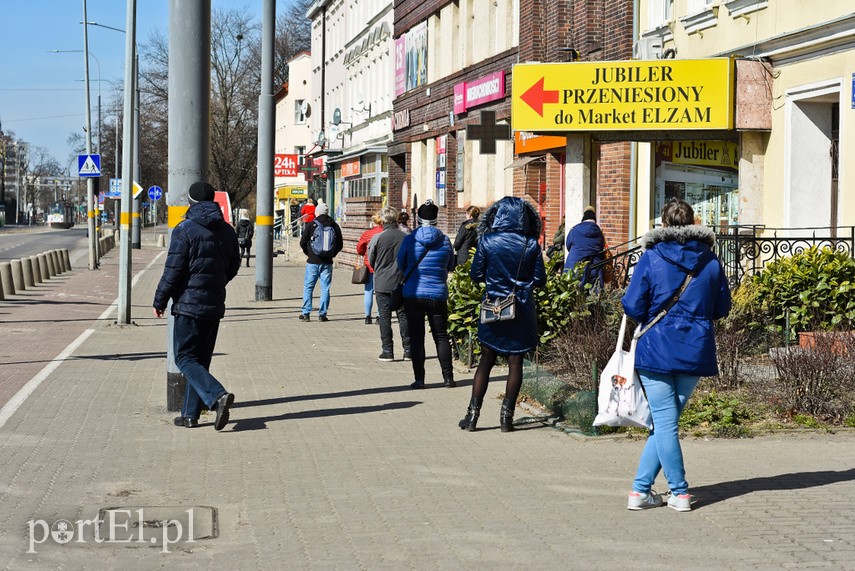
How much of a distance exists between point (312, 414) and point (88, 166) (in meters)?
24.3

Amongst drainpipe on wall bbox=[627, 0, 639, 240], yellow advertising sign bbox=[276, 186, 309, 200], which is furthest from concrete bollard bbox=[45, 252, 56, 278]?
yellow advertising sign bbox=[276, 186, 309, 200]

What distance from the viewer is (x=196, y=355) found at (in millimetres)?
9805

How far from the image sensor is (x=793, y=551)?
20.3 feet

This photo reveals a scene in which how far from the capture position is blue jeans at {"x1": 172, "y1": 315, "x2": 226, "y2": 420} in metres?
9.67

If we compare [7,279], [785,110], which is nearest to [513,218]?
[785,110]

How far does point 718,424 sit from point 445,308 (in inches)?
141

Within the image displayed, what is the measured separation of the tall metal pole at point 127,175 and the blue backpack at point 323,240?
9.30 feet

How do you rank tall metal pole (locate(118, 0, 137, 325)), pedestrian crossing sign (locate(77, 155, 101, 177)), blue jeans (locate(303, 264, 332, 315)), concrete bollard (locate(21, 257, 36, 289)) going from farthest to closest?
pedestrian crossing sign (locate(77, 155, 101, 177)) → concrete bollard (locate(21, 257, 36, 289)) → blue jeans (locate(303, 264, 332, 315)) → tall metal pole (locate(118, 0, 137, 325))

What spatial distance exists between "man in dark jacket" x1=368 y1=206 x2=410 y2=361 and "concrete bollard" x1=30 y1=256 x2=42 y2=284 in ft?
54.5

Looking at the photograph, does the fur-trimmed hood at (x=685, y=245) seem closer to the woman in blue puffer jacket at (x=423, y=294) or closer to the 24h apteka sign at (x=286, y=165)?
the woman in blue puffer jacket at (x=423, y=294)

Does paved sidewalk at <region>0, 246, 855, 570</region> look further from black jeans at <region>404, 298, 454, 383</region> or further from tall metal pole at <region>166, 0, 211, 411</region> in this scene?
tall metal pole at <region>166, 0, 211, 411</region>

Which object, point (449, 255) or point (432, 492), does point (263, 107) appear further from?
point (432, 492)

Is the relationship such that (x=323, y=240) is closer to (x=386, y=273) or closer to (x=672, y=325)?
(x=386, y=273)

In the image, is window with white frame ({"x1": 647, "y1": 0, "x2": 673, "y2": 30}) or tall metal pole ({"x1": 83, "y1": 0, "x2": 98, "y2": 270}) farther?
tall metal pole ({"x1": 83, "y1": 0, "x2": 98, "y2": 270})
